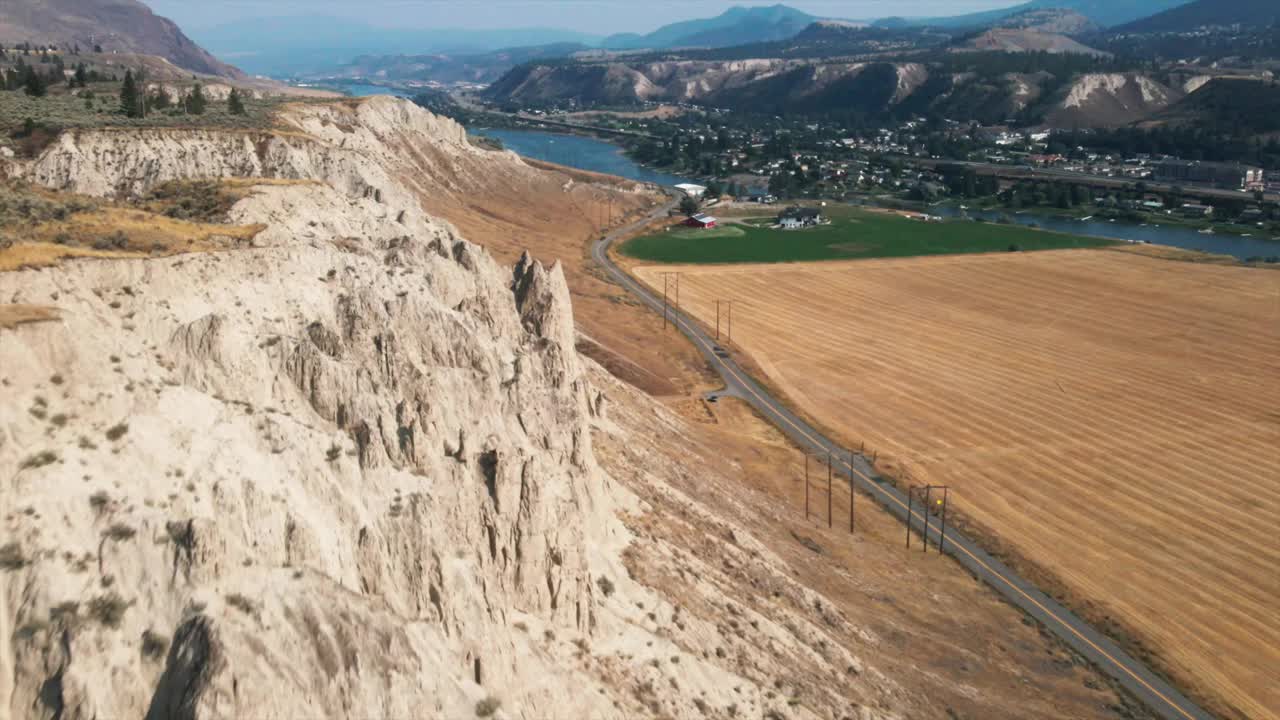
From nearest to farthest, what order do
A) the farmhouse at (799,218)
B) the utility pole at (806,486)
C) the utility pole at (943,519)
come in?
the utility pole at (943,519) → the utility pole at (806,486) → the farmhouse at (799,218)

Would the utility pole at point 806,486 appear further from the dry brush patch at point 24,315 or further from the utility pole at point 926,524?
the dry brush patch at point 24,315

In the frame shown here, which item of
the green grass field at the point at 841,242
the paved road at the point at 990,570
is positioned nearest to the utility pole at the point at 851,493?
the paved road at the point at 990,570

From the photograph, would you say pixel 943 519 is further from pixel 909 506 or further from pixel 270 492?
pixel 270 492

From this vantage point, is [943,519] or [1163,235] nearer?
[943,519]

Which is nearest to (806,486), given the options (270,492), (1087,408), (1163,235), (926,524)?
(926,524)

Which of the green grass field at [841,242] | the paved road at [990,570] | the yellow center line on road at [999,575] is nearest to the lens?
the paved road at [990,570]

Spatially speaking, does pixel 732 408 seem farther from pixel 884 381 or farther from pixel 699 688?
pixel 699 688

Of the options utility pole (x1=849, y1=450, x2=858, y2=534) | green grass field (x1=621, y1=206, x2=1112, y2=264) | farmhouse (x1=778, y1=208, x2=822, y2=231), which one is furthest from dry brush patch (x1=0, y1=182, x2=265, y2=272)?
farmhouse (x1=778, y1=208, x2=822, y2=231)
